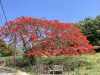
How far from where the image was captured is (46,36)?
32.3 m

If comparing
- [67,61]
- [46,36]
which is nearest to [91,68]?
[67,61]

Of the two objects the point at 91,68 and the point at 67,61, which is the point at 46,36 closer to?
the point at 67,61

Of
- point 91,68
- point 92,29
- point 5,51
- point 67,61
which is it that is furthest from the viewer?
point 5,51

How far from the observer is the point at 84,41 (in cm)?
3231

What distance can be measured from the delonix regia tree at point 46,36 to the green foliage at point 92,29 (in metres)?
15.1

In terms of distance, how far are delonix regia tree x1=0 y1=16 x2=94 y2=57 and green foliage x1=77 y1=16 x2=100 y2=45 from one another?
1509 centimetres

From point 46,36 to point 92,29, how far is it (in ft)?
56.7

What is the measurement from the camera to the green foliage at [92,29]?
47.6m

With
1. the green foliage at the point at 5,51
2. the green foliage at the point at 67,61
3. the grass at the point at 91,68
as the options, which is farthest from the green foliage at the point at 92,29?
the green foliage at the point at 67,61

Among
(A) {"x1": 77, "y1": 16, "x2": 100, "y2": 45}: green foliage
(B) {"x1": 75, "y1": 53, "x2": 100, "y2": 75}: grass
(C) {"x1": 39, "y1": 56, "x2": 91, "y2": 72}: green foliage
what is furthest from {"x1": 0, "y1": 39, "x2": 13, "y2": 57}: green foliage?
(B) {"x1": 75, "y1": 53, "x2": 100, "y2": 75}: grass

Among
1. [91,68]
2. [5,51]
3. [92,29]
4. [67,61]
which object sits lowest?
[91,68]

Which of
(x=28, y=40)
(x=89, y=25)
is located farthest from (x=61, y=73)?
(x=89, y=25)

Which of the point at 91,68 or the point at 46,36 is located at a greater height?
the point at 46,36

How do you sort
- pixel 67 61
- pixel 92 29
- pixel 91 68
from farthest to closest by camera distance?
pixel 92 29 < pixel 67 61 < pixel 91 68
